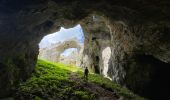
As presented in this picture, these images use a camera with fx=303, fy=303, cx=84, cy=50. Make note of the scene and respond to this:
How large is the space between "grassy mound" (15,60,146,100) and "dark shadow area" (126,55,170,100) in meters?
0.97

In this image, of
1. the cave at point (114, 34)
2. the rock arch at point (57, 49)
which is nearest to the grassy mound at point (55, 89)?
the cave at point (114, 34)

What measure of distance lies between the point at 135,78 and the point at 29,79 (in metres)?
6.86

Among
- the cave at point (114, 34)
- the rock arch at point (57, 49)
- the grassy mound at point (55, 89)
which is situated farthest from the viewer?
the rock arch at point (57, 49)

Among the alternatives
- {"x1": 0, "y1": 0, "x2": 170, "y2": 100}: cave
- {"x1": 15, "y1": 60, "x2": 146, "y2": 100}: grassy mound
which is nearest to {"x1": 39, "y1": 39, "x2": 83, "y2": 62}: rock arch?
{"x1": 0, "y1": 0, "x2": 170, "y2": 100}: cave

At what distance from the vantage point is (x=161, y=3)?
1150 centimetres

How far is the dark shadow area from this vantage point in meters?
19.6

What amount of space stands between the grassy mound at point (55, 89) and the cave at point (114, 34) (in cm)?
58

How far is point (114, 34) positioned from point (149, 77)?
12.5 ft

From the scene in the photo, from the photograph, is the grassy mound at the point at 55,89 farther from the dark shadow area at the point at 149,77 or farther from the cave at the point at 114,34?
the dark shadow area at the point at 149,77

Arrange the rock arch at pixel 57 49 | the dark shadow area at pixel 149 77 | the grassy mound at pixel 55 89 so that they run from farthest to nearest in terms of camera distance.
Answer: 1. the rock arch at pixel 57 49
2. the dark shadow area at pixel 149 77
3. the grassy mound at pixel 55 89

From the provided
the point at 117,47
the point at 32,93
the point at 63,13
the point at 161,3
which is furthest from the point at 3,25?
the point at 117,47

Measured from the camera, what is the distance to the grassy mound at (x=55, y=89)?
16242mm

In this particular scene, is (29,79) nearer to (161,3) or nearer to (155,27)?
(155,27)

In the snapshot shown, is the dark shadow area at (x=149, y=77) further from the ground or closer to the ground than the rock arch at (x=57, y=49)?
closer to the ground
